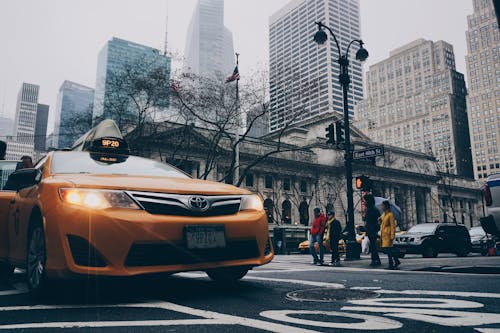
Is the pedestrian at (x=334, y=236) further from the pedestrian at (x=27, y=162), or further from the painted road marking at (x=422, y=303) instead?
the painted road marking at (x=422, y=303)

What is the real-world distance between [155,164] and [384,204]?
619cm

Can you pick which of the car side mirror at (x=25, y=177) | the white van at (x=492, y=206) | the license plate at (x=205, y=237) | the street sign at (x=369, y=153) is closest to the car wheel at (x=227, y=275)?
the license plate at (x=205, y=237)

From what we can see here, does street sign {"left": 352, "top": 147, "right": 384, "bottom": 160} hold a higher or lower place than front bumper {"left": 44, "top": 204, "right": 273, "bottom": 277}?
higher

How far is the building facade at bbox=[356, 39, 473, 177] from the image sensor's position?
362 ft

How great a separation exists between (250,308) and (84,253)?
1.43m

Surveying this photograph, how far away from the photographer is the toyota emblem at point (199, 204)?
4.02m

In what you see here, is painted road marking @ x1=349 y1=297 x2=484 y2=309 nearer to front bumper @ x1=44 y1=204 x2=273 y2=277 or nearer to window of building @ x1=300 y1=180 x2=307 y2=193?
front bumper @ x1=44 y1=204 x2=273 y2=277

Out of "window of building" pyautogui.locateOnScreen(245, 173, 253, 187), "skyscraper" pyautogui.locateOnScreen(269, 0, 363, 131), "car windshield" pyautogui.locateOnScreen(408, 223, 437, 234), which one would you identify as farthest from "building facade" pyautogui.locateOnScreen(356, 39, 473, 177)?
"car windshield" pyautogui.locateOnScreen(408, 223, 437, 234)

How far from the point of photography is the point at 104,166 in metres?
4.98

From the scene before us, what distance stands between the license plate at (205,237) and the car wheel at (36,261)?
1283mm

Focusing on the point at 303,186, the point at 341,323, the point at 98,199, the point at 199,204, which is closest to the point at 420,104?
the point at 303,186

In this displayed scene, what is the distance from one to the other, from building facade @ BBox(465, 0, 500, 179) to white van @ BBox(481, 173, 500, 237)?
115m

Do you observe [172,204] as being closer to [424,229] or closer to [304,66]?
[424,229]

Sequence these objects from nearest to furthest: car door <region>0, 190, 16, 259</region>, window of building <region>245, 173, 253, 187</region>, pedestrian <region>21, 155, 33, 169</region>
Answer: car door <region>0, 190, 16, 259</region> < pedestrian <region>21, 155, 33, 169</region> < window of building <region>245, 173, 253, 187</region>
